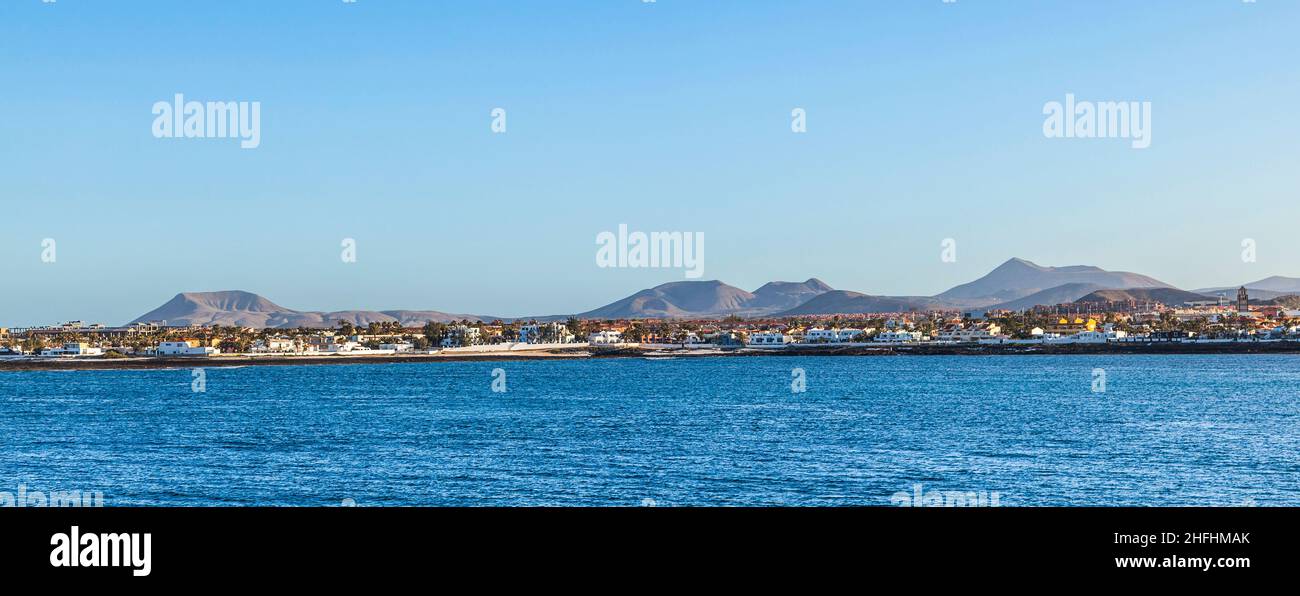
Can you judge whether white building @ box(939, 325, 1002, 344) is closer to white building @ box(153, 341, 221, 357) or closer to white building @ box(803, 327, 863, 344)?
white building @ box(803, 327, 863, 344)

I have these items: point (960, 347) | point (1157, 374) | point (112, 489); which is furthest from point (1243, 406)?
point (960, 347)

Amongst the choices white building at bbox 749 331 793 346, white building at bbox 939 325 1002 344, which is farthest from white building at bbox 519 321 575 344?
white building at bbox 939 325 1002 344

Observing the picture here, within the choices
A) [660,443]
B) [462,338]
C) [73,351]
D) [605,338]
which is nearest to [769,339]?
[605,338]

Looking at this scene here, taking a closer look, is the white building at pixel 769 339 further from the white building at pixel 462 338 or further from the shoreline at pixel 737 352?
the white building at pixel 462 338

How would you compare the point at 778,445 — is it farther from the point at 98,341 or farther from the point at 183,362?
the point at 98,341

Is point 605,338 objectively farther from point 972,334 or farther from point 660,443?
point 660,443
